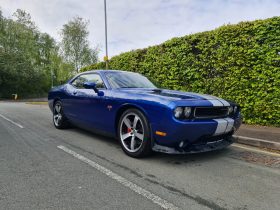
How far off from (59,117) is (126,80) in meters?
2.30

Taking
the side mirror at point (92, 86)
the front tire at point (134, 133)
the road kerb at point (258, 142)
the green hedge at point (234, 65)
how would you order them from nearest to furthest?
1. the front tire at point (134, 133)
2. the side mirror at point (92, 86)
3. the road kerb at point (258, 142)
4. the green hedge at point (234, 65)

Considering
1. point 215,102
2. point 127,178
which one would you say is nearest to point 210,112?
point 215,102

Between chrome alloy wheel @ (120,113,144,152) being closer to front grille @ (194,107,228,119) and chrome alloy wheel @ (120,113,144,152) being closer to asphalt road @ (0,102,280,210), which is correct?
asphalt road @ (0,102,280,210)

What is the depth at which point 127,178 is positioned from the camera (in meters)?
3.35

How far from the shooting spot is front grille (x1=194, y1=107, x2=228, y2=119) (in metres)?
3.84

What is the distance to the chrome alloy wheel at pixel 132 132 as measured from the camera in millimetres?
4152

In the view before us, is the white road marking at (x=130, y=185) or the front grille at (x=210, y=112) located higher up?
the front grille at (x=210, y=112)

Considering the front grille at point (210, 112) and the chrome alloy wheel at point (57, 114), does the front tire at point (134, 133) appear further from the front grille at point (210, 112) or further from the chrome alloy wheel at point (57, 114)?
the chrome alloy wheel at point (57, 114)

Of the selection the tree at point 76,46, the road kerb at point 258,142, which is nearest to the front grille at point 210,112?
the road kerb at point 258,142

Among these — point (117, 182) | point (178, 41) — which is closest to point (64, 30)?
point (178, 41)

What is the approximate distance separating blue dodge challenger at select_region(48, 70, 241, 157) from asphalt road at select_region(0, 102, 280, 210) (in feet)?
0.95

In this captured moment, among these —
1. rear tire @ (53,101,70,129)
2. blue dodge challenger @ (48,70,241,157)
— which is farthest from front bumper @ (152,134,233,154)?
rear tire @ (53,101,70,129)

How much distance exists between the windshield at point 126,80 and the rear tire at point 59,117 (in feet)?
6.09

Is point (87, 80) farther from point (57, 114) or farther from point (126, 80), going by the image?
point (57, 114)
